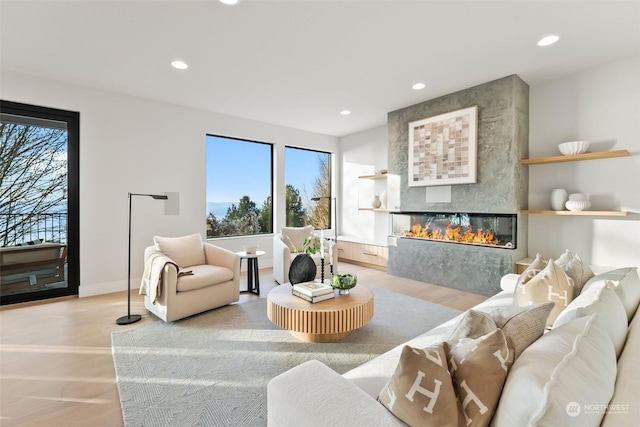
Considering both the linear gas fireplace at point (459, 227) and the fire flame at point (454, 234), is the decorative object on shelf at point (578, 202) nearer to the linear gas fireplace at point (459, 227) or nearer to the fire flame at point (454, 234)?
the linear gas fireplace at point (459, 227)

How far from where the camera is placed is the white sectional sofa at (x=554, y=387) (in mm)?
665

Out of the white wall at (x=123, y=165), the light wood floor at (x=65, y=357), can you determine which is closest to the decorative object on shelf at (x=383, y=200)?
the light wood floor at (x=65, y=357)

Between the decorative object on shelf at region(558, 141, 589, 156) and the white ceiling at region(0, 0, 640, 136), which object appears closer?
the white ceiling at region(0, 0, 640, 136)

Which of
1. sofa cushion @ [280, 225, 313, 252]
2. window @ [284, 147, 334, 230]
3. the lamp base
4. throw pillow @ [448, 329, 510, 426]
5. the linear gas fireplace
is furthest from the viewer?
window @ [284, 147, 334, 230]

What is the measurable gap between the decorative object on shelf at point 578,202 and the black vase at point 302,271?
2.99 m

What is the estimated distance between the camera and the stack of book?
2430mm

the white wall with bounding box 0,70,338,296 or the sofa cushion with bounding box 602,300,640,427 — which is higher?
the white wall with bounding box 0,70,338,296

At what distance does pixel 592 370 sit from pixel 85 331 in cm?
362

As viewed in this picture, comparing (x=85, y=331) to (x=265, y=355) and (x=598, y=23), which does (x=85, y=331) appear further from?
(x=598, y=23)

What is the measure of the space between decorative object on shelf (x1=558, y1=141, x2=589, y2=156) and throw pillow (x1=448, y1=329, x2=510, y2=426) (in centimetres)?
356

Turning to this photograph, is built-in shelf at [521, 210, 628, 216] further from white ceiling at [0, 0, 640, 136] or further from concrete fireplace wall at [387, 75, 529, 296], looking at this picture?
white ceiling at [0, 0, 640, 136]

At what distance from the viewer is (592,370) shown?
0.74 metres

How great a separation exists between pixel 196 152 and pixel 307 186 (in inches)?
95.1

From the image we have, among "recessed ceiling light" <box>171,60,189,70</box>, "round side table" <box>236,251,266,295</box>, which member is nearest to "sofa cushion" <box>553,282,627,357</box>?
"round side table" <box>236,251,266,295</box>
